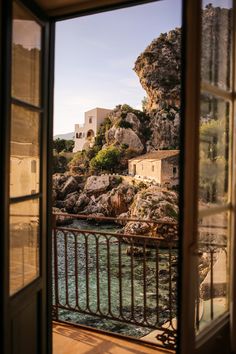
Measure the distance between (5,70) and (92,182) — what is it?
3102 cm

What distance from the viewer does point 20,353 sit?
66.9 inches

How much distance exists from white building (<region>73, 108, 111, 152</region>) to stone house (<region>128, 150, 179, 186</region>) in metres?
5.03

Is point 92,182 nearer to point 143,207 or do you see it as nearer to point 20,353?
point 143,207

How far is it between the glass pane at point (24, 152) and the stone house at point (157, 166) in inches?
997

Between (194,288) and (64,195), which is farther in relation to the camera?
(64,195)

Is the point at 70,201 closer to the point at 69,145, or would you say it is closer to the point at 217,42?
the point at 69,145

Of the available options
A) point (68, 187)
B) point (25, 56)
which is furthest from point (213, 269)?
point (68, 187)

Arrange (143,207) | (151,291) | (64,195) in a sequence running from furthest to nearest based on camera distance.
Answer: (64,195), (143,207), (151,291)

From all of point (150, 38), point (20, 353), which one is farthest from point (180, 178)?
point (150, 38)

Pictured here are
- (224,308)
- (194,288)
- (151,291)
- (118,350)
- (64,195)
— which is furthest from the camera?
(64,195)

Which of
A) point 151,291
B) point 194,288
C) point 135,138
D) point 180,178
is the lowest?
point 151,291

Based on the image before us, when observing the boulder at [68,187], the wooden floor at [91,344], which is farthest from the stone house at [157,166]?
the wooden floor at [91,344]

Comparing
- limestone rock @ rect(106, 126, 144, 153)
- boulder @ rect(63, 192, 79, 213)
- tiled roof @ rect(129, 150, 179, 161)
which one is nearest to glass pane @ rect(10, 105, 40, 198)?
tiled roof @ rect(129, 150, 179, 161)

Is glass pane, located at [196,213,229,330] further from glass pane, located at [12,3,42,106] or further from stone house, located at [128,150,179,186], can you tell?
stone house, located at [128,150,179,186]
